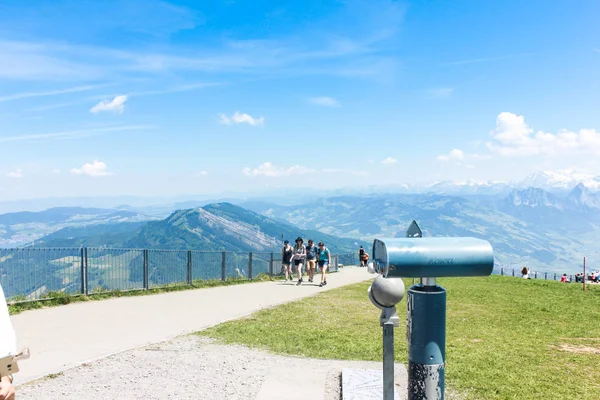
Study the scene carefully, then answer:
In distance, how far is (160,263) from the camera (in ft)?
59.6

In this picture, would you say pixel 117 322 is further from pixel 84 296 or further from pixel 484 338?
pixel 484 338

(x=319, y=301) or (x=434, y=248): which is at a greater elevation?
(x=434, y=248)

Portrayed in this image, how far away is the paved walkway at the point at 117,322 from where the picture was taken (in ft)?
26.2

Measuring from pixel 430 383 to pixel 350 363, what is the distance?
4.67m

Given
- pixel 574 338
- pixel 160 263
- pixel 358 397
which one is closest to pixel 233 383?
pixel 358 397

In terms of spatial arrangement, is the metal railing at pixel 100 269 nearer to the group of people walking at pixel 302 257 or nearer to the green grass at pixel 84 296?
the green grass at pixel 84 296

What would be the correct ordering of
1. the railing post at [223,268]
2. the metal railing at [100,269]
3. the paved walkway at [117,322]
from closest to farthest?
the paved walkway at [117,322], the metal railing at [100,269], the railing post at [223,268]

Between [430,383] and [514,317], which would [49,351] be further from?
[514,317]

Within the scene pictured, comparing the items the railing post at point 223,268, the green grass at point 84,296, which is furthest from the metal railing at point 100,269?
the green grass at point 84,296

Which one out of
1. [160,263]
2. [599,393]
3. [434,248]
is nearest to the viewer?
[434,248]

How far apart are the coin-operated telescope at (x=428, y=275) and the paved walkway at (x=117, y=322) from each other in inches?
218

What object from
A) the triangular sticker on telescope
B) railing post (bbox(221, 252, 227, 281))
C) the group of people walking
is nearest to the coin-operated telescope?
the triangular sticker on telescope

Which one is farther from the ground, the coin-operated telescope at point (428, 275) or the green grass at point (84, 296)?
the coin-operated telescope at point (428, 275)

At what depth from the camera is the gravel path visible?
6156mm
